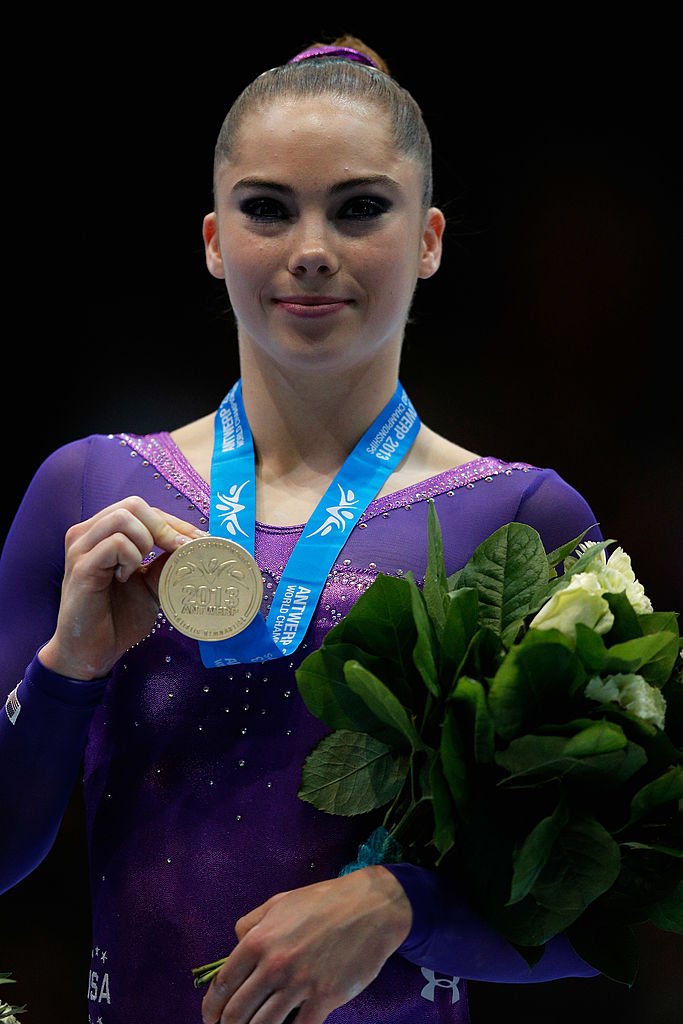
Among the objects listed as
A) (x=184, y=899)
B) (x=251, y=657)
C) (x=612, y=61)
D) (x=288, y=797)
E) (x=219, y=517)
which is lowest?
Result: (x=184, y=899)

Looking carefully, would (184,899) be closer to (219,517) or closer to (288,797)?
(288,797)

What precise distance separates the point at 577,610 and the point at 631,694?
94 millimetres

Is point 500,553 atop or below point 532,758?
atop

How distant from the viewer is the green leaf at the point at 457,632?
133 centimetres

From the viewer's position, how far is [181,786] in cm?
160

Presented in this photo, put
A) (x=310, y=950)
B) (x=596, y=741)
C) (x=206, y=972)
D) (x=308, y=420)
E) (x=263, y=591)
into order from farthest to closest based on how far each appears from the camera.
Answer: (x=308, y=420)
(x=263, y=591)
(x=206, y=972)
(x=310, y=950)
(x=596, y=741)

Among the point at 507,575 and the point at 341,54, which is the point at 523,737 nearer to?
the point at 507,575

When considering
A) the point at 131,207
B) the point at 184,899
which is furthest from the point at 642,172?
the point at 184,899

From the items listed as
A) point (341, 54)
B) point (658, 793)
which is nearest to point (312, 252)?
point (341, 54)

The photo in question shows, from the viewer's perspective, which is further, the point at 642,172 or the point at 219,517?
the point at 642,172

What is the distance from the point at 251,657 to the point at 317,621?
110mm

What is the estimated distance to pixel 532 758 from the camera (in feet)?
4.06

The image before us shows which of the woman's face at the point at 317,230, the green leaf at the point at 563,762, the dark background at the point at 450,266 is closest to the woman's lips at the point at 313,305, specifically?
the woman's face at the point at 317,230

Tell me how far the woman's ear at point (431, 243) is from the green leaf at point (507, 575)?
60cm
